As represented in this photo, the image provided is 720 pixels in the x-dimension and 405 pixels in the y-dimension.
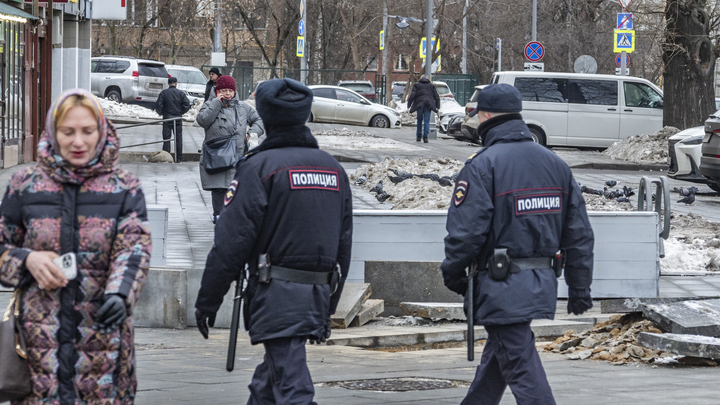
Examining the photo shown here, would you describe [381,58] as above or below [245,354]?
above

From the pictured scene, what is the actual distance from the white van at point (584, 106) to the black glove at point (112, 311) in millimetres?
20404

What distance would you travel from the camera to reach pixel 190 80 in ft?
127

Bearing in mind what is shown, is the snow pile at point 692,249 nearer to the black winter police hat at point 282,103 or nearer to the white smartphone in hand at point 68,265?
the black winter police hat at point 282,103

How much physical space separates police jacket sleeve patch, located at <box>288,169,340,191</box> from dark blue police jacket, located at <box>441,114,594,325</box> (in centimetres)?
59

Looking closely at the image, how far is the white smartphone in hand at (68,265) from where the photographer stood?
3332 mm

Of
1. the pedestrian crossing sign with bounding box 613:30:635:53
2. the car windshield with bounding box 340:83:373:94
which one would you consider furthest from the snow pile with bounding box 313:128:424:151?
the car windshield with bounding box 340:83:373:94

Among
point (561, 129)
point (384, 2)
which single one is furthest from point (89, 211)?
point (384, 2)

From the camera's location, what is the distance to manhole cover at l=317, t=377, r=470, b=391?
18.3ft

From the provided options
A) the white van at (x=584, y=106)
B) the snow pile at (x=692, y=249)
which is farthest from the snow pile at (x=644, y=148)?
the snow pile at (x=692, y=249)

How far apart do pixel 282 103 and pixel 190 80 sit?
35362mm

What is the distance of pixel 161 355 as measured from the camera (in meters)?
6.55

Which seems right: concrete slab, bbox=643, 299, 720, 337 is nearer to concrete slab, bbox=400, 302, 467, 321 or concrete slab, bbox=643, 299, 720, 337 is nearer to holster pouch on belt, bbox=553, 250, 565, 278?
concrete slab, bbox=400, 302, 467, 321

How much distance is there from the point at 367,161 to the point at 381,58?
51.5m

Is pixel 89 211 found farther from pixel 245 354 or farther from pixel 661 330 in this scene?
pixel 661 330
